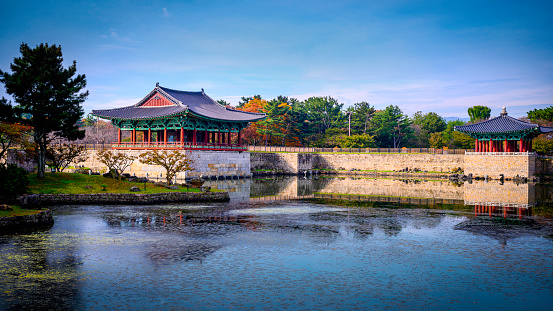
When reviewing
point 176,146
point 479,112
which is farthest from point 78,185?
point 479,112

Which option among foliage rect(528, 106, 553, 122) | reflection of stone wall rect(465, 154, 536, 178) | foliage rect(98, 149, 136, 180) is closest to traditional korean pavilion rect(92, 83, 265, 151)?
foliage rect(98, 149, 136, 180)

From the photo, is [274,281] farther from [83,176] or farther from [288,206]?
[83,176]

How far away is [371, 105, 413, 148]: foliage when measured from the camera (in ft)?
299

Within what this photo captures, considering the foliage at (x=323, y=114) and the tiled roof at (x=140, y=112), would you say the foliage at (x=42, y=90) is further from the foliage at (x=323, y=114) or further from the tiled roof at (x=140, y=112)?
the foliage at (x=323, y=114)

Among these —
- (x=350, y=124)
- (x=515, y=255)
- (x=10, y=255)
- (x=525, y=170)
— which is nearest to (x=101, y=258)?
(x=10, y=255)

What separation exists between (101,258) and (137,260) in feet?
4.56

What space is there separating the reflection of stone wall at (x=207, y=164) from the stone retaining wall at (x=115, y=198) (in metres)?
19.1

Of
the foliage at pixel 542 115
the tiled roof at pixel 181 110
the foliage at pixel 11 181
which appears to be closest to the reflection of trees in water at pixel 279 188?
the tiled roof at pixel 181 110

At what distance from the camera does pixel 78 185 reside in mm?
32250

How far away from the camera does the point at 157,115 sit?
56.0 m

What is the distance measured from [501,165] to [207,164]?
4021cm

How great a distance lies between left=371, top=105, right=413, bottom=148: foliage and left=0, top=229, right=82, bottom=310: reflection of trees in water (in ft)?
260

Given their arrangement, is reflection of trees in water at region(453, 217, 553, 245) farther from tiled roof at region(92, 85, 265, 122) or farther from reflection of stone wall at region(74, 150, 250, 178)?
tiled roof at region(92, 85, 265, 122)

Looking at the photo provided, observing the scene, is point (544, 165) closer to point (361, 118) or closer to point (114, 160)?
point (361, 118)
